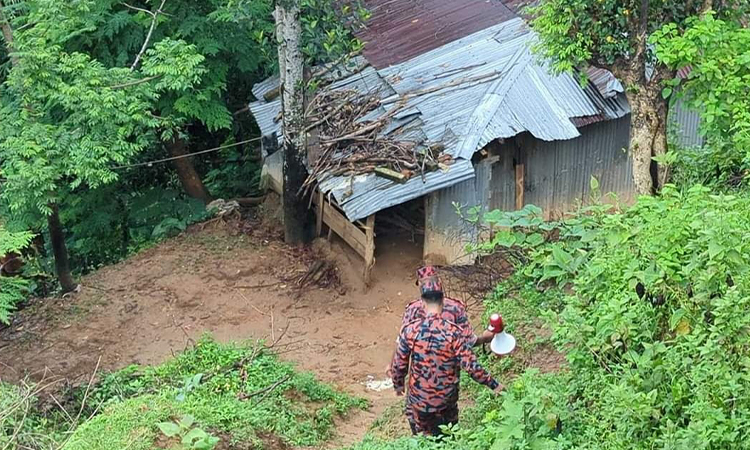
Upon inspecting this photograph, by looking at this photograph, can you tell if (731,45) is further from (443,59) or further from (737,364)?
(443,59)

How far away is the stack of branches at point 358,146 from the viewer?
10.4m

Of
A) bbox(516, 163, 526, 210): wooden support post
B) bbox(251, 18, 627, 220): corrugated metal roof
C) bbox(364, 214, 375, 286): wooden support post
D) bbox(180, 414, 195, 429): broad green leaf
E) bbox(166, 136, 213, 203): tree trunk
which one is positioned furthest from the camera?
bbox(166, 136, 213, 203): tree trunk

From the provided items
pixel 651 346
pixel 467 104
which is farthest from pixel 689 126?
pixel 651 346

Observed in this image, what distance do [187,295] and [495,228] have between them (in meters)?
4.53

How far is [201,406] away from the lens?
6.08 m

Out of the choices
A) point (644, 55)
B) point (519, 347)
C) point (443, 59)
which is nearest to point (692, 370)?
point (519, 347)

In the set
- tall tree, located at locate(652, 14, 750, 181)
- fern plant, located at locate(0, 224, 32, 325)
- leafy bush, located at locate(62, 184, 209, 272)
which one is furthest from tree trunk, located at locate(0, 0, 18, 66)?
tall tree, located at locate(652, 14, 750, 181)

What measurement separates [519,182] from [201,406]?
667 cm

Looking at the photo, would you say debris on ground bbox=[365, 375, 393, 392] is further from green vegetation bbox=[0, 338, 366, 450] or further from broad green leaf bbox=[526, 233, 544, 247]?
broad green leaf bbox=[526, 233, 544, 247]

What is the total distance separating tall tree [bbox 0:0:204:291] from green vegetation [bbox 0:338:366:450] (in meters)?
2.63

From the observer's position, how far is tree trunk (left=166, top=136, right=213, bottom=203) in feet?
47.9

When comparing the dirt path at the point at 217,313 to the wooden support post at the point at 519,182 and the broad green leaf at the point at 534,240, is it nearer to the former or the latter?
the wooden support post at the point at 519,182

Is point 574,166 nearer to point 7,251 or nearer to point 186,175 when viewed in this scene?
point 186,175

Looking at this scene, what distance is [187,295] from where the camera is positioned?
11.3 metres
